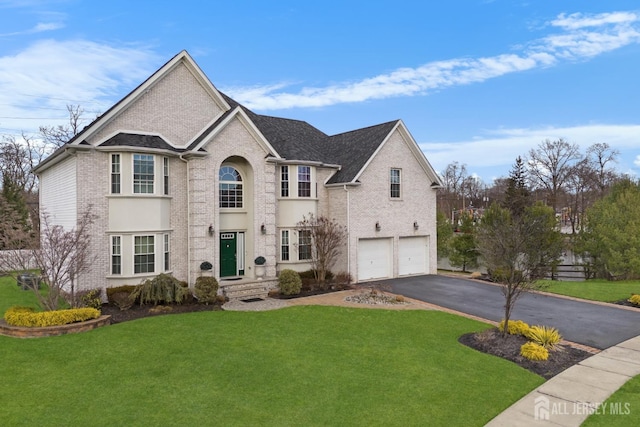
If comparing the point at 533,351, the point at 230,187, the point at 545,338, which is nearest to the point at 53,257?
the point at 230,187

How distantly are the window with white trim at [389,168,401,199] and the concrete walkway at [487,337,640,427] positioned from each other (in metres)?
14.5

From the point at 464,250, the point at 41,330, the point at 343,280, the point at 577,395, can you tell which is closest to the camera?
the point at 577,395

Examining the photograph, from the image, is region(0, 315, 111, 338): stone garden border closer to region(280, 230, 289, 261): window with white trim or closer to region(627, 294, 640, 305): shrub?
region(280, 230, 289, 261): window with white trim

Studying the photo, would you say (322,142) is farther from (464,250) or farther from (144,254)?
(464,250)

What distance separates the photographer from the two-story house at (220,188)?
53.5 ft

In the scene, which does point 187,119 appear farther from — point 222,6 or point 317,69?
point 317,69

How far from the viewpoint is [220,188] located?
1955cm

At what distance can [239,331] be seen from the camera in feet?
40.0

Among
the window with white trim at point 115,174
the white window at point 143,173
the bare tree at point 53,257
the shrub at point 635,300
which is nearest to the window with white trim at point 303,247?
the white window at point 143,173

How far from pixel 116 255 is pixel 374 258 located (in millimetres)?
13761

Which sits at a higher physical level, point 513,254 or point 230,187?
point 230,187

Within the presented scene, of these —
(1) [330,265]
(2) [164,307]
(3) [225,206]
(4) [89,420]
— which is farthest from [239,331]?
(1) [330,265]

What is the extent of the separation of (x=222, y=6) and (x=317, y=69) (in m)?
9.91

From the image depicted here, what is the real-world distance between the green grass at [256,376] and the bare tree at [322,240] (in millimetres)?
→ 7389
